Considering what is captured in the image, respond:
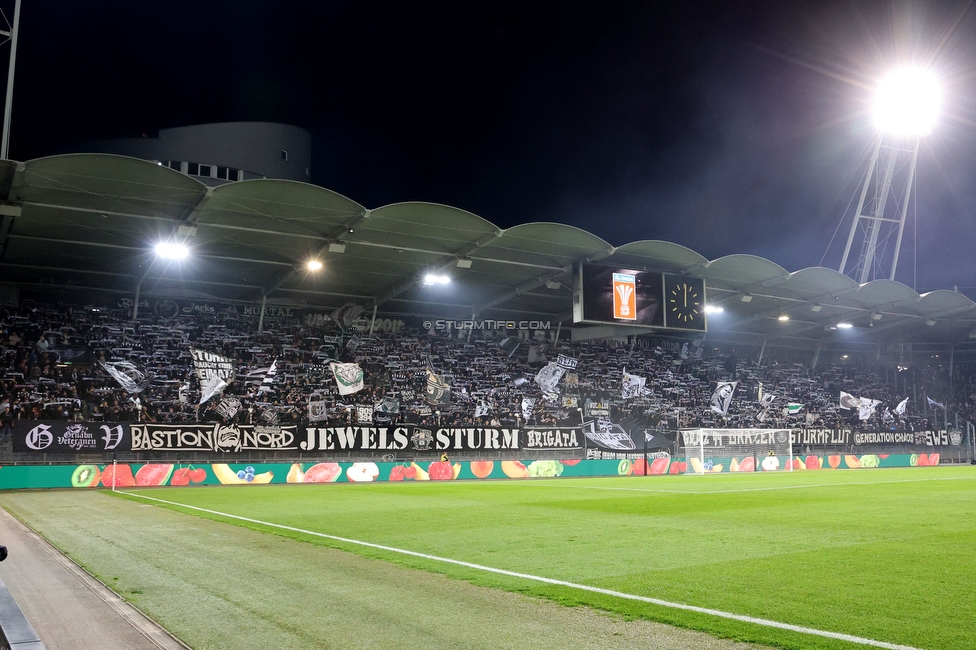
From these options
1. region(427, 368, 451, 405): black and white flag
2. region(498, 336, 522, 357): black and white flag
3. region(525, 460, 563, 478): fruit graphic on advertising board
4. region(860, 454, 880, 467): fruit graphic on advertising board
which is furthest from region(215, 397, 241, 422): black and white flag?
region(860, 454, 880, 467): fruit graphic on advertising board

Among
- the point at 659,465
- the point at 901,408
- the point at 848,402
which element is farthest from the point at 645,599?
the point at 901,408

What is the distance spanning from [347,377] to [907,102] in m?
37.3

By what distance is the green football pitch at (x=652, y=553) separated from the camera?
589 cm

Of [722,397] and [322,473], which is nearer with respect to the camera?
[322,473]

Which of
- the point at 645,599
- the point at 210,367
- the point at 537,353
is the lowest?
the point at 645,599

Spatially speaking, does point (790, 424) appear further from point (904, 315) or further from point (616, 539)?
point (616, 539)

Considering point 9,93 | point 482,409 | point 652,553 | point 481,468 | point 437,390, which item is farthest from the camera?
point 482,409

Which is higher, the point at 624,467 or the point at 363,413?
the point at 363,413

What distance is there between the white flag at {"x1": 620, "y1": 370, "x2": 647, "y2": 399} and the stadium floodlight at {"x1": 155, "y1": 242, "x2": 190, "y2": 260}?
1004 inches

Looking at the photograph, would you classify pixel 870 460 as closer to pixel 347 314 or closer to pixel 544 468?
pixel 544 468

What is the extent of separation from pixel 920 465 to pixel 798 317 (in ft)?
38.8

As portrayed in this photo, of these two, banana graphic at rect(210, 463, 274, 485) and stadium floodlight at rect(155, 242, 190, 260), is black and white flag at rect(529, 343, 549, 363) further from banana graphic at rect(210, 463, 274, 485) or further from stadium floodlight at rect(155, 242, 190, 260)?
stadium floodlight at rect(155, 242, 190, 260)

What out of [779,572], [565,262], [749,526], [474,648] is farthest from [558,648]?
[565,262]
